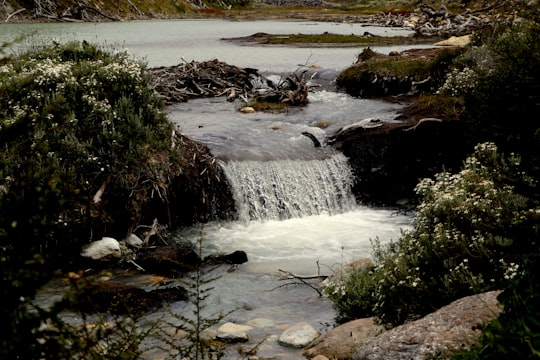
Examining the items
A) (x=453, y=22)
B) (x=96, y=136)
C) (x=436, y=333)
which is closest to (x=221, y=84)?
(x=96, y=136)

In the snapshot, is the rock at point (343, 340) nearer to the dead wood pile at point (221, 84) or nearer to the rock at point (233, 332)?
the rock at point (233, 332)

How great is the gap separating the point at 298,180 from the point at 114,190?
5522 millimetres

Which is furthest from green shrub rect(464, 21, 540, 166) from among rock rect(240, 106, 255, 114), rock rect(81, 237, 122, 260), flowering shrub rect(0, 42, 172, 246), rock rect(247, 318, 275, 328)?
rock rect(240, 106, 255, 114)

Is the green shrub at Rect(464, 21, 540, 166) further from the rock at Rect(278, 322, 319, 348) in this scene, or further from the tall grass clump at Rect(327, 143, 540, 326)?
the rock at Rect(278, 322, 319, 348)

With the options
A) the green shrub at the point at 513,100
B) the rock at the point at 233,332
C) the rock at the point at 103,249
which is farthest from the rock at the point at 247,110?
the rock at the point at 233,332

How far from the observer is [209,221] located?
15328 millimetres

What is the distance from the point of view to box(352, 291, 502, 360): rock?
621cm

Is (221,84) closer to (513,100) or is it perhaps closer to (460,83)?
(460,83)

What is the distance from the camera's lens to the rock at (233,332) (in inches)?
359

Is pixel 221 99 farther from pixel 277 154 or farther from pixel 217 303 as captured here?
pixel 217 303

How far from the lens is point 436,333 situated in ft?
21.2

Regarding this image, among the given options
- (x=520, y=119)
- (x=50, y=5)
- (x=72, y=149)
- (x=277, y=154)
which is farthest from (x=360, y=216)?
(x=50, y=5)

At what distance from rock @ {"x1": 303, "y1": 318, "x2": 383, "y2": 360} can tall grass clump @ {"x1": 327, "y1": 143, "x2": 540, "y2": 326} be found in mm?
269

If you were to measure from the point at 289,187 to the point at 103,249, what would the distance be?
237 inches
